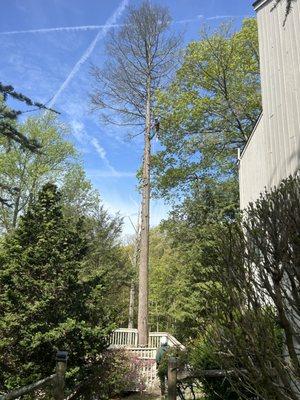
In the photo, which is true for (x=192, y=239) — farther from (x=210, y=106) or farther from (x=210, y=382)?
(x=210, y=382)

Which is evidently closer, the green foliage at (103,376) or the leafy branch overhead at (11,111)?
the leafy branch overhead at (11,111)

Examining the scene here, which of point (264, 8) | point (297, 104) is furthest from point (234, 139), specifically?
point (297, 104)

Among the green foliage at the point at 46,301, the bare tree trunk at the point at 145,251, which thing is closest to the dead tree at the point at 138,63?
the bare tree trunk at the point at 145,251

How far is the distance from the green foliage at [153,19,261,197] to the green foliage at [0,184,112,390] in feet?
42.4

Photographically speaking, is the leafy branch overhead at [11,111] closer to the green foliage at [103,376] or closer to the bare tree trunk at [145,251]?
the green foliage at [103,376]

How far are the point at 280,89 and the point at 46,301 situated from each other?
18.4 feet

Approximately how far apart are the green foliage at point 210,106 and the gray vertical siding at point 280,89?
41.6ft

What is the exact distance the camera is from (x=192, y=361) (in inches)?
267

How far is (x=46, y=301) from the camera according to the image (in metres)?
7.73

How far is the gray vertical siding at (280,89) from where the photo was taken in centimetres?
656

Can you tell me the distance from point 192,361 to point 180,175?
1536 centimetres

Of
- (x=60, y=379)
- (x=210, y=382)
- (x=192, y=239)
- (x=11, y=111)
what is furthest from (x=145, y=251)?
(x=60, y=379)

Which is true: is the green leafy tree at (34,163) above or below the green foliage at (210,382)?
above

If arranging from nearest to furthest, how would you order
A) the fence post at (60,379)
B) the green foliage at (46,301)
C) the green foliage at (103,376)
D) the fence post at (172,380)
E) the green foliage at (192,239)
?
the fence post at (172,380) < the fence post at (60,379) < the green foliage at (46,301) < the green foliage at (103,376) < the green foliage at (192,239)
